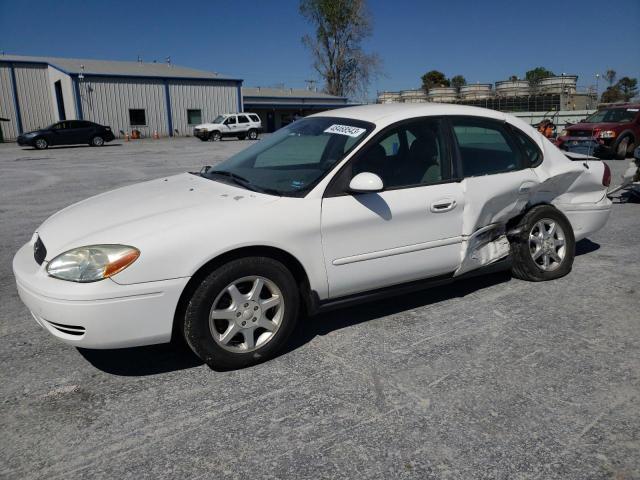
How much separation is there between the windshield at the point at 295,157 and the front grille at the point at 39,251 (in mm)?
1300

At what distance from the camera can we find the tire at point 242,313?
304 cm

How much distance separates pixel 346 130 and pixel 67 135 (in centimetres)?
2745

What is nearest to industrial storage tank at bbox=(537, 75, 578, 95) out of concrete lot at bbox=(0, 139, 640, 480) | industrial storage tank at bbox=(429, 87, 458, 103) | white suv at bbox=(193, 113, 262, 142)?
industrial storage tank at bbox=(429, 87, 458, 103)

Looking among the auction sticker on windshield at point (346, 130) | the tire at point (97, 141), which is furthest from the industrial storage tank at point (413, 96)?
the auction sticker on windshield at point (346, 130)

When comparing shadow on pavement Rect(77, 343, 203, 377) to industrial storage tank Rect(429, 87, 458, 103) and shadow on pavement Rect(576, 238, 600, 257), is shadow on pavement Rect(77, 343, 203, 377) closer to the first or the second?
shadow on pavement Rect(576, 238, 600, 257)

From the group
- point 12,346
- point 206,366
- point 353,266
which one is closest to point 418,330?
point 353,266

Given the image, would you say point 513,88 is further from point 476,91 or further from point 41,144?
point 41,144

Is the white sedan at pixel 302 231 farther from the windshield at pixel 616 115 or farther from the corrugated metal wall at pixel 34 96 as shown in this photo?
the corrugated metal wall at pixel 34 96

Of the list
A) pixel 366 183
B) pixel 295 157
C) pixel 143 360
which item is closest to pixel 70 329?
pixel 143 360

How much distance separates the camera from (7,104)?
35.4 meters

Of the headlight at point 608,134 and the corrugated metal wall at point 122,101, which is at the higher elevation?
the corrugated metal wall at point 122,101

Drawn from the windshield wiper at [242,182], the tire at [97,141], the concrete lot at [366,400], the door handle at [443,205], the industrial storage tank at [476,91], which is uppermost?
the industrial storage tank at [476,91]

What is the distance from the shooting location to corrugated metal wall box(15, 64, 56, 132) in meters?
36.2

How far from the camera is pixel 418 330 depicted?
3.77 meters
